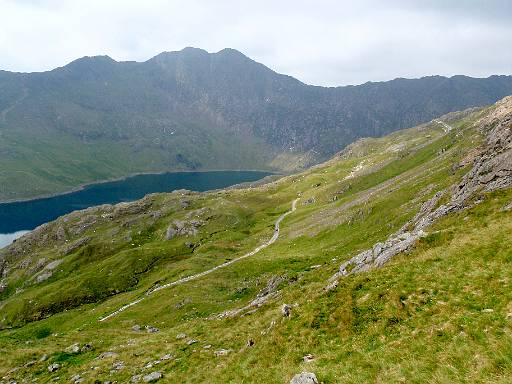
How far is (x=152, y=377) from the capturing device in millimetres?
30438

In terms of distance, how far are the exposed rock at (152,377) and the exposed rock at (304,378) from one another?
583 inches

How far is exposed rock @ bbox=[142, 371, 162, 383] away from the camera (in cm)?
3022

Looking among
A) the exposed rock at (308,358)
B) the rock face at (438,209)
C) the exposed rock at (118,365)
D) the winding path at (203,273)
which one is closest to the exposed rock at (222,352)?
the rock face at (438,209)

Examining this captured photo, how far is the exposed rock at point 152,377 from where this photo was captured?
30219 mm

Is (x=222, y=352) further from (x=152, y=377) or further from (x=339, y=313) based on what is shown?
(x=339, y=313)

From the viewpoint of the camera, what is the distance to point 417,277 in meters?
26.1

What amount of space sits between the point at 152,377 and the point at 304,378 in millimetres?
15994

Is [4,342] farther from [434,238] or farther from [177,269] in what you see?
A: [434,238]

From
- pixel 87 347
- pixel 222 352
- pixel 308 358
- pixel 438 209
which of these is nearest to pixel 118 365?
pixel 222 352

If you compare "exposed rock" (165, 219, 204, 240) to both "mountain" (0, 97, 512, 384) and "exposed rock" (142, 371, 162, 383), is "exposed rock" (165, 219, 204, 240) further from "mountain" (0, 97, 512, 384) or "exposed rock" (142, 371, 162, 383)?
"exposed rock" (142, 371, 162, 383)

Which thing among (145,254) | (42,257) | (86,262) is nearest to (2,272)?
(42,257)

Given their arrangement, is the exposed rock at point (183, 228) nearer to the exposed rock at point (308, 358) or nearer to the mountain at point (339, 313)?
the mountain at point (339, 313)

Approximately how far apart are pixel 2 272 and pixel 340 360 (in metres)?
202

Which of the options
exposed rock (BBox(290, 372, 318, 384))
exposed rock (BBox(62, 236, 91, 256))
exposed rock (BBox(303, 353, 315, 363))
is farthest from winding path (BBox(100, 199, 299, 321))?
exposed rock (BBox(62, 236, 91, 256))
